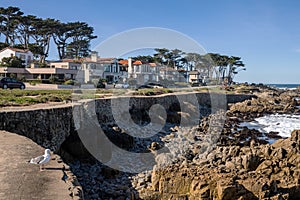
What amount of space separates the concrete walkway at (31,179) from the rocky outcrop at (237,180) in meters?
4.21

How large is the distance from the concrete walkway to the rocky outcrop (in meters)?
4.21

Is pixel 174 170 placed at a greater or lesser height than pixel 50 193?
lesser

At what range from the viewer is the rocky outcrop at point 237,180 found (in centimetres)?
1012

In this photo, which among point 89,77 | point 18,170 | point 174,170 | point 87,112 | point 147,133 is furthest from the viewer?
point 89,77

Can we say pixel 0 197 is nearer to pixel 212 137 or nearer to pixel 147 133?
pixel 147 133

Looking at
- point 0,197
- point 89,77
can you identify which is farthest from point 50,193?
point 89,77

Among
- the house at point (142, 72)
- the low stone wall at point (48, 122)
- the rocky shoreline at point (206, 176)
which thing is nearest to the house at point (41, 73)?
the house at point (142, 72)

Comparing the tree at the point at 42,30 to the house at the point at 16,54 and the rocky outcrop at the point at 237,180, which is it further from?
the rocky outcrop at the point at 237,180

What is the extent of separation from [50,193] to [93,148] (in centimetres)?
1025

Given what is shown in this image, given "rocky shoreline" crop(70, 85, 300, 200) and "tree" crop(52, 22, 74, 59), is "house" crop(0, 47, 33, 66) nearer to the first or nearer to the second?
"tree" crop(52, 22, 74, 59)

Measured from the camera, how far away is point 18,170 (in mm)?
7895

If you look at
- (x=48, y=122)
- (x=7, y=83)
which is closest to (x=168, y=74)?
(x=7, y=83)

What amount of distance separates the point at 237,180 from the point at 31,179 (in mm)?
6317

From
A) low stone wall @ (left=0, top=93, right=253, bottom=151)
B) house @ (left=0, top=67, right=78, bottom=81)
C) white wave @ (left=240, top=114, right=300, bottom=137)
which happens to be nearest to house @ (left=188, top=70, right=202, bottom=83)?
house @ (left=0, top=67, right=78, bottom=81)
